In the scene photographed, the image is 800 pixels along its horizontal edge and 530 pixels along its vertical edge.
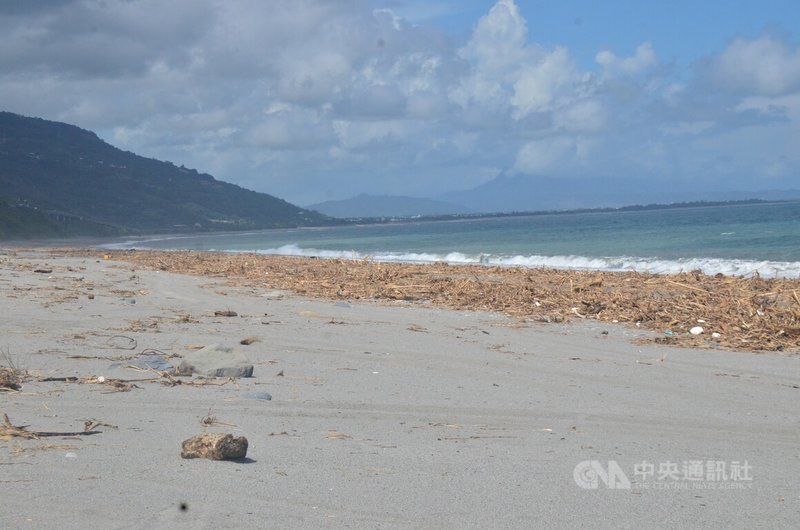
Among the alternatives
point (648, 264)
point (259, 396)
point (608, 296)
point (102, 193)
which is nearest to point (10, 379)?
point (259, 396)

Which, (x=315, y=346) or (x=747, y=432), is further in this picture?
(x=315, y=346)

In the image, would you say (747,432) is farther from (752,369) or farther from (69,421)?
(69,421)

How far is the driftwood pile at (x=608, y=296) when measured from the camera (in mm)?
9320

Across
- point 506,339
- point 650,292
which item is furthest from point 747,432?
point 650,292

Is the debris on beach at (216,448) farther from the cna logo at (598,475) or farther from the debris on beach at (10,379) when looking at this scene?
the debris on beach at (10,379)

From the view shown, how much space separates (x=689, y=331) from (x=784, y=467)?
5110mm

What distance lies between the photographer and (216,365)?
264 inches

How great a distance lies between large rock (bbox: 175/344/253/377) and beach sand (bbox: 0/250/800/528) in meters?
0.16

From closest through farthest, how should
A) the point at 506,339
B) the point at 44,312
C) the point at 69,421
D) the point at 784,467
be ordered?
1. the point at 784,467
2. the point at 69,421
3. the point at 506,339
4. the point at 44,312

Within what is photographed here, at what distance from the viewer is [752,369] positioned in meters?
7.63

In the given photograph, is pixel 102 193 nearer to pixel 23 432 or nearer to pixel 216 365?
pixel 216 365

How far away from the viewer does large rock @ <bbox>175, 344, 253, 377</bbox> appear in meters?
6.68

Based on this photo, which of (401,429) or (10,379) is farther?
(10,379)

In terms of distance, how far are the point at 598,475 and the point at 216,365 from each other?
3.46 m
